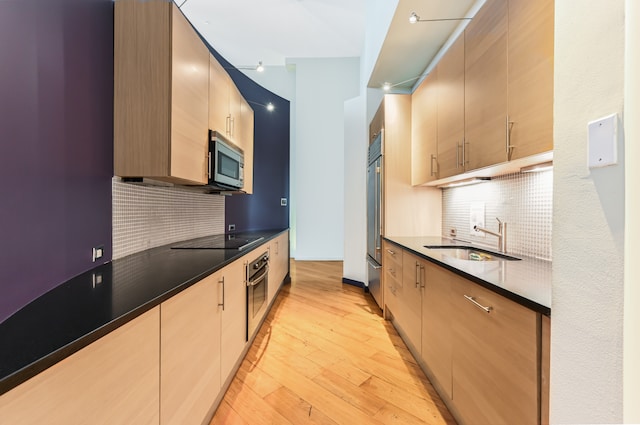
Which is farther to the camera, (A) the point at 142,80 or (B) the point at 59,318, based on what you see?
(A) the point at 142,80

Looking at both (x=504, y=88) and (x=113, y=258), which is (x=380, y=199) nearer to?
(x=504, y=88)

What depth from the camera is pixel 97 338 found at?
2.21 ft

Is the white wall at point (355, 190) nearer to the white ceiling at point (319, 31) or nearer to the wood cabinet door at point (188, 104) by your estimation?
the white ceiling at point (319, 31)

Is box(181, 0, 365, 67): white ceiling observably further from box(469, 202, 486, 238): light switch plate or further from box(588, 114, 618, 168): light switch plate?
box(588, 114, 618, 168): light switch plate

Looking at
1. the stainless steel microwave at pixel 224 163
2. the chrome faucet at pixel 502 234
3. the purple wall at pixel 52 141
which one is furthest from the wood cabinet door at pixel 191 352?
the chrome faucet at pixel 502 234

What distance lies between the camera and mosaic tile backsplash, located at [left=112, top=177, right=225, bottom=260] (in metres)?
1.63

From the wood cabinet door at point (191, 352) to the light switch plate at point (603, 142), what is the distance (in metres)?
1.31

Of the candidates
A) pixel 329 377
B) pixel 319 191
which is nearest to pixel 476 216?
pixel 329 377

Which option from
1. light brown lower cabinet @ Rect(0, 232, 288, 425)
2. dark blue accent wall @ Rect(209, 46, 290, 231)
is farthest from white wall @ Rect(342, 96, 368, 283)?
light brown lower cabinet @ Rect(0, 232, 288, 425)

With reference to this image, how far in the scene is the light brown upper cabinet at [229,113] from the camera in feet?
6.87

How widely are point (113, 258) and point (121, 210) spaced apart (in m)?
0.28

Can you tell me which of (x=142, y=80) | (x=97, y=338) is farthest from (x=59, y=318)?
(x=142, y=80)

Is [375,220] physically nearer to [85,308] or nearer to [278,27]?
[85,308]

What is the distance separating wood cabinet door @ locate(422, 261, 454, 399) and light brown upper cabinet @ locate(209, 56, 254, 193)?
6.13ft
